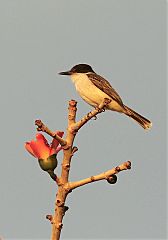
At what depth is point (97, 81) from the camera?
380 inches

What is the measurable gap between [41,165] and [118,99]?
590cm

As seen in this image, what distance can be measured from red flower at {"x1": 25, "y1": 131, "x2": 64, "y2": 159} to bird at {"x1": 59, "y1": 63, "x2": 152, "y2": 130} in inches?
212

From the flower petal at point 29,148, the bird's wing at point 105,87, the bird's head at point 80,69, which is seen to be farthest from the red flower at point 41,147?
the bird's head at point 80,69

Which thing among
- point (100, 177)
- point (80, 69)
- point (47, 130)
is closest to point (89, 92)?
point (80, 69)

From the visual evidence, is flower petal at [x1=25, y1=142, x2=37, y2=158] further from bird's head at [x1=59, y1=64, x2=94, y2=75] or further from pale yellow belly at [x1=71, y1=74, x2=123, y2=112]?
bird's head at [x1=59, y1=64, x2=94, y2=75]

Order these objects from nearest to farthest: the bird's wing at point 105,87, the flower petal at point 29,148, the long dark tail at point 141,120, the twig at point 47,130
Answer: the twig at point 47,130 < the flower petal at point 29,148 < the bird's wing at point 105,87 < the long dark tail at point 141,120

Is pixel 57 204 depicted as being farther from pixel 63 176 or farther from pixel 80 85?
pixel 80 85

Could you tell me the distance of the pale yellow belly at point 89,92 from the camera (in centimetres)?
909

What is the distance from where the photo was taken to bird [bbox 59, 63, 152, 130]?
9.12 m

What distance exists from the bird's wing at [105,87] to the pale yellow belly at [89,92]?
7 cm

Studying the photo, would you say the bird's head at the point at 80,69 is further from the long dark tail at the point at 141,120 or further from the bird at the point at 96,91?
the long dark tail at the point at 141,120

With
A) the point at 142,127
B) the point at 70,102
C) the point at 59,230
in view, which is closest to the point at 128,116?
the point at 142,127

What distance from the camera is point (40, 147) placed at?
11.4 feet

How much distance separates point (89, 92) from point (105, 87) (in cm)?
33
